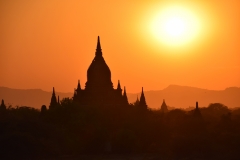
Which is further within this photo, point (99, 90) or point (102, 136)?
point (99, 90)

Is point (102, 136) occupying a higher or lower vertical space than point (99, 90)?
lower

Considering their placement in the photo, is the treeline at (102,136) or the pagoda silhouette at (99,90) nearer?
the treeline at (102,136)

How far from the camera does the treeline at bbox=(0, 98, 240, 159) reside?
59.0 meters

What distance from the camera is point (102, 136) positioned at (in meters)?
63.4

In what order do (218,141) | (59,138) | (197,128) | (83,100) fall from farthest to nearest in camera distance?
1. (83,100)
2. (197,128)
3. (218,141)
4. (59,138)

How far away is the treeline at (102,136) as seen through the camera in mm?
59031

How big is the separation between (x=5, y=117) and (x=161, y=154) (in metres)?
13.4

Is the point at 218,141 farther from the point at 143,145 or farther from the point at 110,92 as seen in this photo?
the point at 110,92

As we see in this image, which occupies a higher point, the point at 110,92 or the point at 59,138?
the point at 110,92

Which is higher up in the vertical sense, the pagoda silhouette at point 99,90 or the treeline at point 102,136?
the pagoda silhouette at point 99,90

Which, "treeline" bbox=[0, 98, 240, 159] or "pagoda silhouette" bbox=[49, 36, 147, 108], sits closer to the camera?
"treeline" bbox=[0, 98, 240, 159]

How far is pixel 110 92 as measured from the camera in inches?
3401

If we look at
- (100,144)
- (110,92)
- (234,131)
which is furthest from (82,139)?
(110,92)

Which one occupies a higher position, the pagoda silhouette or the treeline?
the pagoda silhouette
